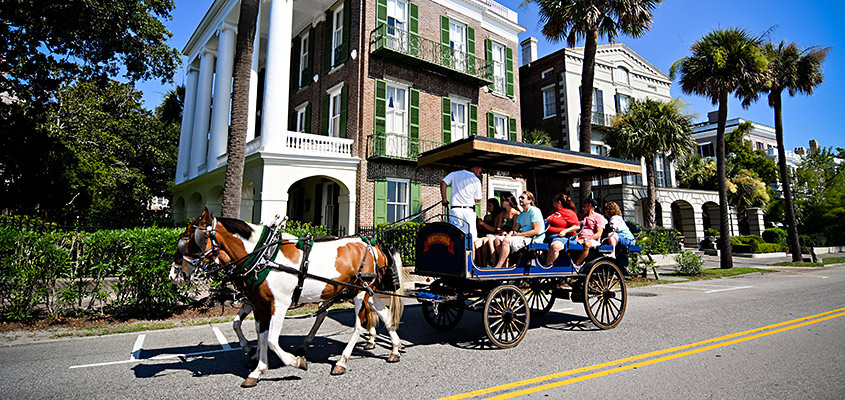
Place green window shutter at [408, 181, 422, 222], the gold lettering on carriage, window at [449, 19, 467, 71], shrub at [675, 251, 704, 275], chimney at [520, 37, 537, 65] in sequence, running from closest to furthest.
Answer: the gold lettering on carriage → shrub at [675, 251, 704, 275] → green window shutter at [408, 181, 422, 222] → window at [449, 19, 467, 71] → chimney at [520, 37, 537, 65]

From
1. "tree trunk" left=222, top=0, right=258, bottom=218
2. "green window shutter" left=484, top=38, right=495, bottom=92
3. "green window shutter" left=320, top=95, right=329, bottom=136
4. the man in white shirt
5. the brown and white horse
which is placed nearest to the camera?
the brown and white horse

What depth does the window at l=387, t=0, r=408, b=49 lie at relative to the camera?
1766 cm

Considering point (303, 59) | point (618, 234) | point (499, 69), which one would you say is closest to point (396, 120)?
point (303, 59)

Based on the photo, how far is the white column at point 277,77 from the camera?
1480 centimetres

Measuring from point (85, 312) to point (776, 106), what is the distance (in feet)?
98.0

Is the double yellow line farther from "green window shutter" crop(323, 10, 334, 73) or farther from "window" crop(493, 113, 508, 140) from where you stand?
"green window shutter" crop(323, 10, 334, 73)

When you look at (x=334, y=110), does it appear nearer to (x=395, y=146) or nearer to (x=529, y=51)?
(x=395, y=146)

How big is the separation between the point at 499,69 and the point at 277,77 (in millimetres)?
11907

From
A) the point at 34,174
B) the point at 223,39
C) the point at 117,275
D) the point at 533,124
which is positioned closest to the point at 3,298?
the point at 117,275

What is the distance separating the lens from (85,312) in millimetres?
7742

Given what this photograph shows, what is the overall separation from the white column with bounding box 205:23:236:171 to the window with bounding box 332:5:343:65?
4.86 meters

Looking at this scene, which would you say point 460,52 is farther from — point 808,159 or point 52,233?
point 808,159

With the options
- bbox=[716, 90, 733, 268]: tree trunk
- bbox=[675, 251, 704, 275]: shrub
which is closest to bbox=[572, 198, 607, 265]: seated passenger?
bbox=[675, 251, 704, 275]: shrub

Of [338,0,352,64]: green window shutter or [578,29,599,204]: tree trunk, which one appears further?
[338,0,352,64]: green window shutter
